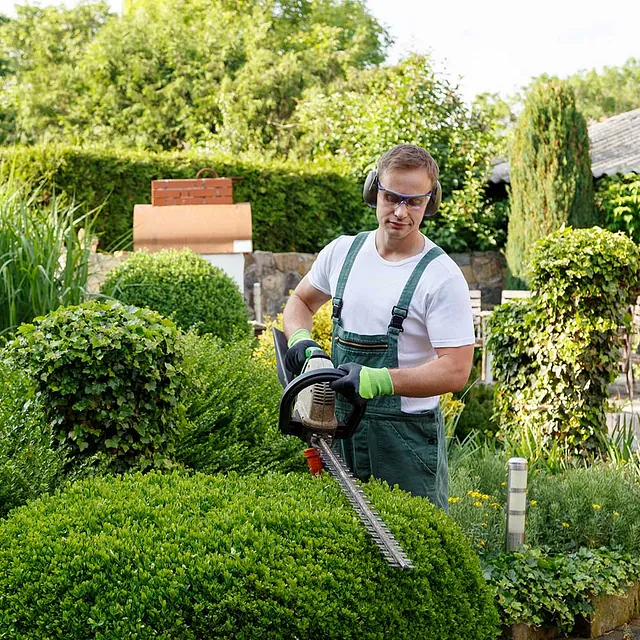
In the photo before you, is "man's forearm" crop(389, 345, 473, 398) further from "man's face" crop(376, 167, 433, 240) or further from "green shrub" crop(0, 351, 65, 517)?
"green shrub" crop(0, 351, 65, 517)

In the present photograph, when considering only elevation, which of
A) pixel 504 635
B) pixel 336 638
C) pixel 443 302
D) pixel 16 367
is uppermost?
pixel 443 302

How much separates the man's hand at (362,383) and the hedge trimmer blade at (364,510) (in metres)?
0.19

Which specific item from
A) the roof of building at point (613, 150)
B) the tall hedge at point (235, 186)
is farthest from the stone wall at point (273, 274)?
the roof of building at point (613, 150)

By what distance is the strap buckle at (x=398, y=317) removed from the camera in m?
2.73

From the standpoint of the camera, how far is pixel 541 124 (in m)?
13.0

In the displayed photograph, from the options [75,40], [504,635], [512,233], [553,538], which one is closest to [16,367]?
[504,635]

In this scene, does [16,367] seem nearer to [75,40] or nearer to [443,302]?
[443,302]

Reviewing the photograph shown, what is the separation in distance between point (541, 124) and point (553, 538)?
31.8 ft

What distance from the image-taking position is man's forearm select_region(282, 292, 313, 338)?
3.12 meters

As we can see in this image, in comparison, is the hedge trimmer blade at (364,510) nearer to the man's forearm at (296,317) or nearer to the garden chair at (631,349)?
the man's forearm at (296,317)

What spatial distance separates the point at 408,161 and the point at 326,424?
859 millimetres

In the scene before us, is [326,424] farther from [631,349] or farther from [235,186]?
[235,186]

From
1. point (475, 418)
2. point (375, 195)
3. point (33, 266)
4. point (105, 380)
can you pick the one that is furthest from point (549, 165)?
point (105, 380)

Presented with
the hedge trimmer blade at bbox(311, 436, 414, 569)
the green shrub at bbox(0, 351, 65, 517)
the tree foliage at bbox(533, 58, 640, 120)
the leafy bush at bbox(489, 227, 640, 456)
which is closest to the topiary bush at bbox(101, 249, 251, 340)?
the leafy bush at bbox(489, 227, 640, 456)
